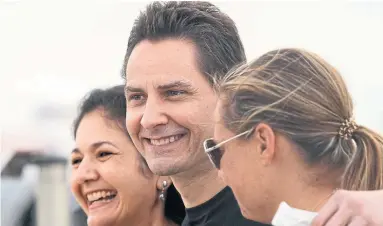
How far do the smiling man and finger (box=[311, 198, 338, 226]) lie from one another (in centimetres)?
35

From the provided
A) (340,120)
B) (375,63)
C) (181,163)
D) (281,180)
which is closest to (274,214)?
(281,180)

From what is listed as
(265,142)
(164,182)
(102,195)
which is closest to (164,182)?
(164,182)

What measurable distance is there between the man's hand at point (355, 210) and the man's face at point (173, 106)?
1.37 feet

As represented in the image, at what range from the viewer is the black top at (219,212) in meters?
1.55

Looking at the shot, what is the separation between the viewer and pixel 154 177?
187 cm

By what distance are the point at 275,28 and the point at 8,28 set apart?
29.0 inches

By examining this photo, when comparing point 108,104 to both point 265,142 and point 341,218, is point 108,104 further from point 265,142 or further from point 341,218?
point 341,218

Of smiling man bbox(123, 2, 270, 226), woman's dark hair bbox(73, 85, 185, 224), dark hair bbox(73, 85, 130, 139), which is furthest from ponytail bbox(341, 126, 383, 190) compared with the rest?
dark hair bbox(73, 85, 130, 139)

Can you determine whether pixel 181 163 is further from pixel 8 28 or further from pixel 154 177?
pixel 8 28

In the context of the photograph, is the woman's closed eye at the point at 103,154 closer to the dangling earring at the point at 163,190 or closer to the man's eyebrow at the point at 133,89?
the dangling earring at the point at 163,190

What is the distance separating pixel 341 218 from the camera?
4.02ft

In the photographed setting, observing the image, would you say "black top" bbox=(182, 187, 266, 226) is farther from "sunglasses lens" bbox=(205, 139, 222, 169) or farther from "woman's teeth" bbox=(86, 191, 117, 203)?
"woman's teeth" bbox=(86, 191, 117, 203)

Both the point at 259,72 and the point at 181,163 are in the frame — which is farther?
the point at 181,163

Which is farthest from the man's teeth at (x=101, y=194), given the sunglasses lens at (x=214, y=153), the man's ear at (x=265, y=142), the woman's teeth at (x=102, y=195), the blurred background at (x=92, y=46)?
the man's ear at (x=265, y=142)
